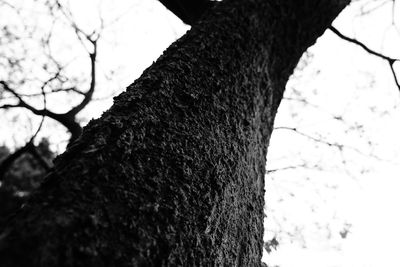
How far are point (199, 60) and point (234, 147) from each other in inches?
12.6

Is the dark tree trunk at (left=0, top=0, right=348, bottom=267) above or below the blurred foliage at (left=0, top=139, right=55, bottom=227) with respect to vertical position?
below

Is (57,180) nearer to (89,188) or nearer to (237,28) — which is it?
(89,188)

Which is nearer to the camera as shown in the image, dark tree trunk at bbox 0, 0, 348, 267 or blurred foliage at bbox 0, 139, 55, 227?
dark tree trunk at bbox 0, 0, 348, 267

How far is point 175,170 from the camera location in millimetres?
767

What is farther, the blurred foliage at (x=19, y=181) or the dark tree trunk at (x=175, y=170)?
the blurred foliage at (x=19, y=181)

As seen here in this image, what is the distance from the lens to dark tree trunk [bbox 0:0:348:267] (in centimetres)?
52

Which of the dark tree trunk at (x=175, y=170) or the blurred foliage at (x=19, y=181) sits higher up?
the blurred foliage at (x=19, y=181)

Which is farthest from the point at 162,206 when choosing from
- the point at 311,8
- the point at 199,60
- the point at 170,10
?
the point at 170,10

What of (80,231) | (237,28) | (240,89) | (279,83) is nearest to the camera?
(80,231)

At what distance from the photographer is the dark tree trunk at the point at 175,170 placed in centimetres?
52

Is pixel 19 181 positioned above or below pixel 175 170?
above

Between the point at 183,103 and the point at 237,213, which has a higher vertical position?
the point at 183,103

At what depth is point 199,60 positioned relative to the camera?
1.09 meters

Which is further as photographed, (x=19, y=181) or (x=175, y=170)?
(x=19, y=181)
